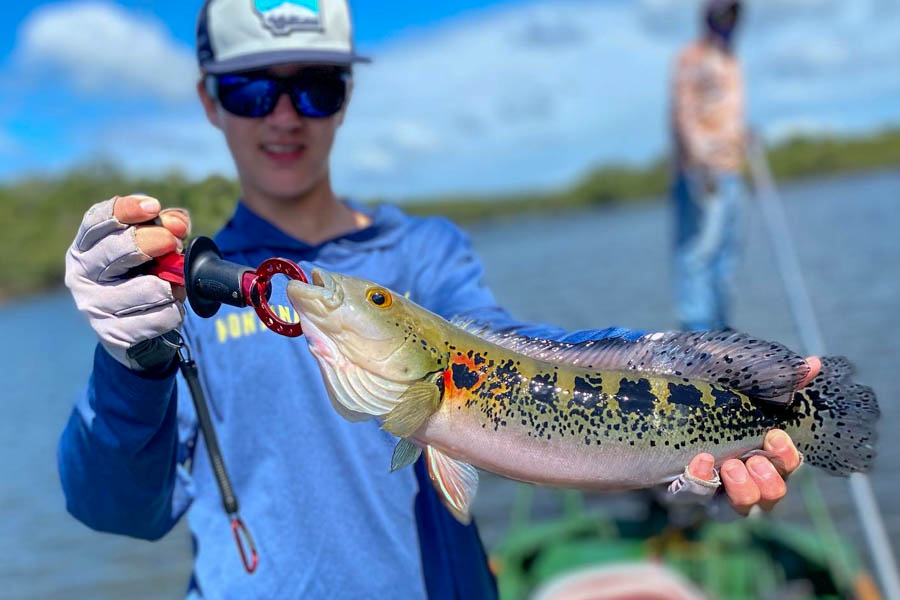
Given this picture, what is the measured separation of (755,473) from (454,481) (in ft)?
2.56

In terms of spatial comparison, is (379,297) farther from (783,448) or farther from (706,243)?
(706,243)

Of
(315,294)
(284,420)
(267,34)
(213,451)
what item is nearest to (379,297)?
(315,294)

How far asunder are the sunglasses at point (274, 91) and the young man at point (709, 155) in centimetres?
507

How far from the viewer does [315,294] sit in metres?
1.99

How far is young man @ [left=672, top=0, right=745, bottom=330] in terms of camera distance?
23.5ft

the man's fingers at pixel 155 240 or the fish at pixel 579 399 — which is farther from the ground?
the man's fingers at pixel 155 240

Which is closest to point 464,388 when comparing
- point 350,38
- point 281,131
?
point 281,131

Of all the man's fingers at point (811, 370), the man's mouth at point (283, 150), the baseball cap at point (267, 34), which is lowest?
the man's fingers at point (811, 370)

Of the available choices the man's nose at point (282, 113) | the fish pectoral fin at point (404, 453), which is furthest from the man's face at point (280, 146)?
the fish pectoral fin at point (404, 453)

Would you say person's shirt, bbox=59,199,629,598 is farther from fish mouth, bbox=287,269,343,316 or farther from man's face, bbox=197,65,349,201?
fish mouth, bbox=287,269,343,316

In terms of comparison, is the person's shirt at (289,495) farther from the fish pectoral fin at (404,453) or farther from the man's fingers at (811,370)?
the man's fingers at (811,370)

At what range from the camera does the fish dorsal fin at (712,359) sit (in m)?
2.12

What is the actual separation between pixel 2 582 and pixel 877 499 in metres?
14.2

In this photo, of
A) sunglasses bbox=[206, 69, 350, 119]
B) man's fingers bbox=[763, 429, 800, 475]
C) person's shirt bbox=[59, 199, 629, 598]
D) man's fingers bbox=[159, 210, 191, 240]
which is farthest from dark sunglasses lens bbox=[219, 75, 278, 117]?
man's fingers bbox=[763, 429, 800, 475]
